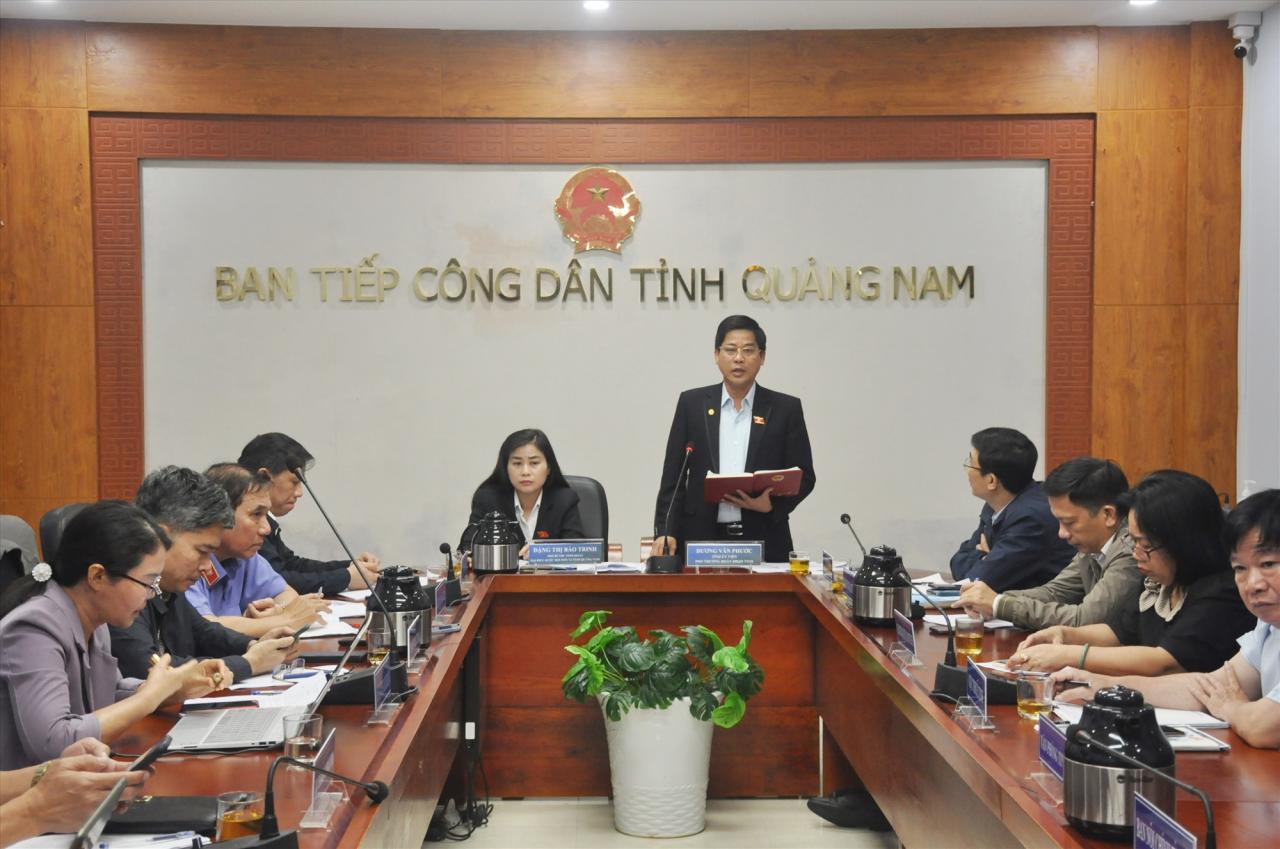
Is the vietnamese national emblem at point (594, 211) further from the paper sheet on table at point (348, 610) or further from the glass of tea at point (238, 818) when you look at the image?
the glass of tea at point (238, 818)

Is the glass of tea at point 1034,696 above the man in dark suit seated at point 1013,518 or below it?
below

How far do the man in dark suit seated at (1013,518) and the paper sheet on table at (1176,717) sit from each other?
1.38 metres

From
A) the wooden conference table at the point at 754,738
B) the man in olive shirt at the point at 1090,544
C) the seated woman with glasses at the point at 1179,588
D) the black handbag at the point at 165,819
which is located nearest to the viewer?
the black handbag at the point at 165,819

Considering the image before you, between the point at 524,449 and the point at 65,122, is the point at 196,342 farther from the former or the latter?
the point at 524,449

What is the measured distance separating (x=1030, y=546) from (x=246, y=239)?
3.94m

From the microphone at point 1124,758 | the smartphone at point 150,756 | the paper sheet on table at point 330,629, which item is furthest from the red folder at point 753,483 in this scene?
the microphone at point 1124,758

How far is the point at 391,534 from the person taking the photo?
6.07 meters

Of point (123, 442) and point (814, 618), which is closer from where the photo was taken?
point (814, 618)

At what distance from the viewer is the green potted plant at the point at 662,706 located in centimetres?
372

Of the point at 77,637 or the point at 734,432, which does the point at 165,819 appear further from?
the point at 734,432

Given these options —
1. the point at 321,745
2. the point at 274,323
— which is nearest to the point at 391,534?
the point at 274,323

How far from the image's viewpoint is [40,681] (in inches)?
84.8

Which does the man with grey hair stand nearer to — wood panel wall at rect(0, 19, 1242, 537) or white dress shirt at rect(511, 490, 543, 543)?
white dress shirt at rect(511, 490, 543, 543)

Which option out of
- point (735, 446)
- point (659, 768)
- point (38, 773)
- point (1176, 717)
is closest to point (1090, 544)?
point (1176, 717)
